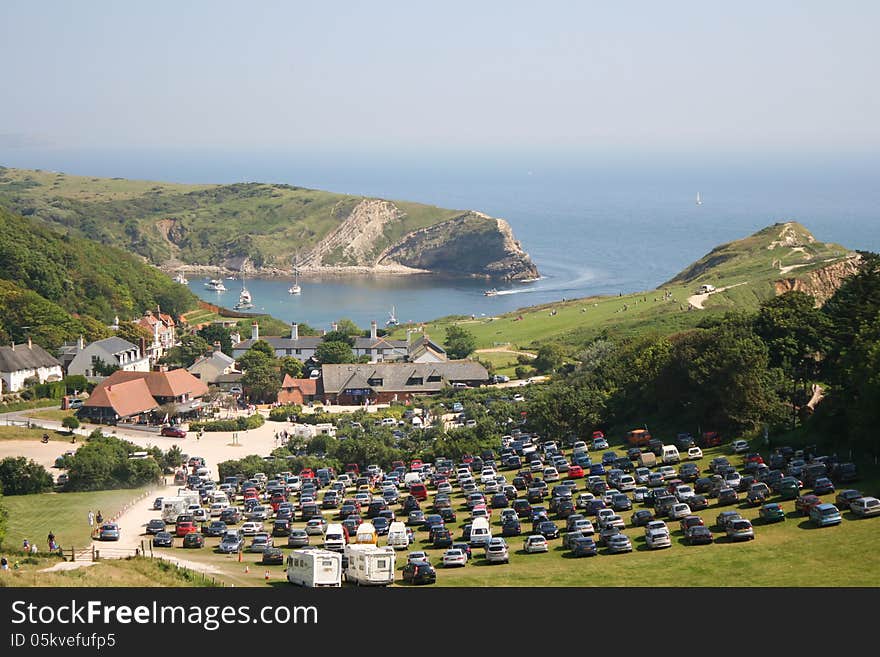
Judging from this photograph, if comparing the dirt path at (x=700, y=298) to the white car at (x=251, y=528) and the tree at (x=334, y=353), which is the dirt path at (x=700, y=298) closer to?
the tree at (x=334, y=353)

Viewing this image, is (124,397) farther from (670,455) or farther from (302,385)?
(670,455)

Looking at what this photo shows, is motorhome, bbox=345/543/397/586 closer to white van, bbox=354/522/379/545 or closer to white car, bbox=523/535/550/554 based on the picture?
white van, bbox=354/522/379/545

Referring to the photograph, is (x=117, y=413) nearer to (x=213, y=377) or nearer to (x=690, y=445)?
(x=213, y=377)

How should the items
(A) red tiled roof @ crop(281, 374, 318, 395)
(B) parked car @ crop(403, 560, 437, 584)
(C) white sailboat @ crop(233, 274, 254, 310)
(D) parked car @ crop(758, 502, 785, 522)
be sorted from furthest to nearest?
(C) white sailboat @ crop(233, 274, 254, 310) → (A) red tiled roof @ crop(281, 374, 318, 395) → (D) parked car @ crop(758, 502, 785, 522) → (B) parked car @ crop(403, 560, 437, 584)

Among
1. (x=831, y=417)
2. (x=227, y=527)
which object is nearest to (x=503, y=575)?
(x=227, y=527)

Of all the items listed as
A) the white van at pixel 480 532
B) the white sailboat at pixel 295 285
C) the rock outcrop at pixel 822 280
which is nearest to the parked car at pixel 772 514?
the white van at pixel 480 532

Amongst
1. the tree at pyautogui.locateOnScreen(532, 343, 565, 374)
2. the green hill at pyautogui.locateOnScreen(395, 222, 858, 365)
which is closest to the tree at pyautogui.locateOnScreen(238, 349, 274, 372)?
the green hill at pyautogui.locateOnScreen(395, 222, 858, 365)
